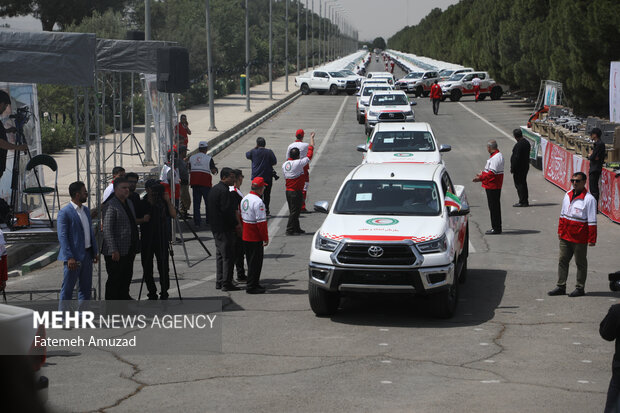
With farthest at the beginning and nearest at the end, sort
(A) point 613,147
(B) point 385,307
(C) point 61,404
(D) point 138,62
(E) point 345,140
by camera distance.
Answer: (E) point 345,140
(A) point 613,147
(D) point 138,62
(B) point 385,307
(C) point 61,404

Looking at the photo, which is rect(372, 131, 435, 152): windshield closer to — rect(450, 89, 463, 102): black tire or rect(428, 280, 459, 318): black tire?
rect(428, 280, 459, 318): black tire

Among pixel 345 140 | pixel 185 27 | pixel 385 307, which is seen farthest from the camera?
pixel 185 27

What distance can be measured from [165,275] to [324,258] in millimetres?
2385

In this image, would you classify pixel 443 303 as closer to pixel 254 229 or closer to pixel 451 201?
pixel 451 201

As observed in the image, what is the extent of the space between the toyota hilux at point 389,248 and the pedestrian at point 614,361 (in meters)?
3.79

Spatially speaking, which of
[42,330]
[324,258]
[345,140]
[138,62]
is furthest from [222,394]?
[345,140]

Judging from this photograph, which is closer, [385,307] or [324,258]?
[324,258]

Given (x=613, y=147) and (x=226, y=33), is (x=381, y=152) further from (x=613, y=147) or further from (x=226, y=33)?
(x=226, y=33)

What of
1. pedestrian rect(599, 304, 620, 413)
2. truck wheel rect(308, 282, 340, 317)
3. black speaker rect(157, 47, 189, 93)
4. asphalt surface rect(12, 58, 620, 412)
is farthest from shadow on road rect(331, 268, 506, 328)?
black speaker rect(157, 47, 189, 93)

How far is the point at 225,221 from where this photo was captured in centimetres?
1227

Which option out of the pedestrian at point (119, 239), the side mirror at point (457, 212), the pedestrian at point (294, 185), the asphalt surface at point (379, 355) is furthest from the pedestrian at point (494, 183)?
the pedestrian at point (119, 239)

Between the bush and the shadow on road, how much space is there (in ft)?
68.1

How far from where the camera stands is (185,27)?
62406 mm

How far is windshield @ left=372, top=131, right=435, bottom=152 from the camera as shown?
21516mm
